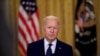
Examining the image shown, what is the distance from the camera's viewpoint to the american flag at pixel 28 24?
149 inches

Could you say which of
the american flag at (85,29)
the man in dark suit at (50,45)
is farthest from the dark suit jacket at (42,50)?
the american flag at (85,29)

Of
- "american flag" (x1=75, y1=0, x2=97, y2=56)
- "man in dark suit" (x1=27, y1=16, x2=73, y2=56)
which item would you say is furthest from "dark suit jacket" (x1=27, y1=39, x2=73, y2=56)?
"american flag" (x1=75, y1=0, x2=97, y2=56)

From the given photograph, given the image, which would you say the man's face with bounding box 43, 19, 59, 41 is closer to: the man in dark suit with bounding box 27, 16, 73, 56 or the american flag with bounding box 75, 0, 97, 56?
the man in dark suit with bounding box 27, 16, 73, 56

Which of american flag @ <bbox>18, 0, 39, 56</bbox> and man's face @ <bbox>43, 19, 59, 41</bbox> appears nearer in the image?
man's face @ <bbox>43, 19, 59, 41</bbox>

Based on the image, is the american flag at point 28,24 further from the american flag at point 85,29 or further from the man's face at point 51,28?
the man's face at point 51,28

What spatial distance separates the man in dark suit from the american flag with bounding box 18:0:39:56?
64.7 inches

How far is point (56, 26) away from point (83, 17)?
5.73 ft

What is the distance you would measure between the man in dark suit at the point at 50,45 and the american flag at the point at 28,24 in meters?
1.64

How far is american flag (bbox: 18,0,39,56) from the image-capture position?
3.79m

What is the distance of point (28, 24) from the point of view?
380 centimetres

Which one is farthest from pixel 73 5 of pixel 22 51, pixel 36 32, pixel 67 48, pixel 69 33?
pixel 67 48

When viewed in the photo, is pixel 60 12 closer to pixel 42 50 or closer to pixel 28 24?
pixel 28 24

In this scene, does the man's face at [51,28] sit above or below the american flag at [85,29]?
above

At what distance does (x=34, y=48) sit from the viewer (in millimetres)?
2148
